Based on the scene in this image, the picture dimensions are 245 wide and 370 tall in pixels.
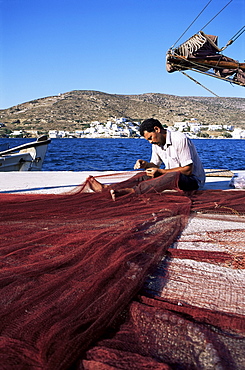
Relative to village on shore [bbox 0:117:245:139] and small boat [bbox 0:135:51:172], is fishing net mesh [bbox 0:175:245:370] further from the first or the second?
village on shore [bbox 0:117:245:139]

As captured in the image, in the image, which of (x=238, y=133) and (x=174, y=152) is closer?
(x=174, y=152)

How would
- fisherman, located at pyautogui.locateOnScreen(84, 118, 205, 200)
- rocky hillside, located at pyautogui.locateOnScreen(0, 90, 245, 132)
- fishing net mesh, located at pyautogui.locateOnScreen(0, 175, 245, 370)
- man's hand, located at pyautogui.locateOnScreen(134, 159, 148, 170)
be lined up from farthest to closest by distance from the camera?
rocky hillside, located at pyautogui.locateOnScreen(0, 90, 245, 132)
man's hand, located at pyautogui.locateOnScreen(134, 159, 148, 170)
fisherman, located at pyautogui.locateOnScreen(84, 118, 205, 200)
fishing net mesh, located at pyautogui.locateOnScreen(0, 175, 245, 370)

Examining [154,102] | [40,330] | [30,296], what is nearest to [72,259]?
[30,296]

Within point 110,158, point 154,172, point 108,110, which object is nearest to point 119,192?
point 154,172

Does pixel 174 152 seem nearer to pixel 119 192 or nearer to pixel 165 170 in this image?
pixel 165 170

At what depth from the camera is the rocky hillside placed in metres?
80.1

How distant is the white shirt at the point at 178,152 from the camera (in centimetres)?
434

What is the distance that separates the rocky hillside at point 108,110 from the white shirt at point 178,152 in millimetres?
67986

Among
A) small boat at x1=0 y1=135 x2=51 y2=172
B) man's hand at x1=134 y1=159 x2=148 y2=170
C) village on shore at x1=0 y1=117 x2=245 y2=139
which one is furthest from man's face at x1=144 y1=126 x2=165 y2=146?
village on shore at x1=0 y1=117 x2=245 y2=139

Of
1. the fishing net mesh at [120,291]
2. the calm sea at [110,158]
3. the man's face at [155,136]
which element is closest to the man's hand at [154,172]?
the man's face at [155,136]

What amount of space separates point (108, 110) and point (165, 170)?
80050 mm

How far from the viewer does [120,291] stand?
5.83ft

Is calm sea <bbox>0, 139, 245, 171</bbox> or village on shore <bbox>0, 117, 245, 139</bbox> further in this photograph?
village on shore <bbox>0, 117, 245, 139</bbox>

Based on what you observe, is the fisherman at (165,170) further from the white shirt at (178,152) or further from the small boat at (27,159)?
the small boat at (27,159)
